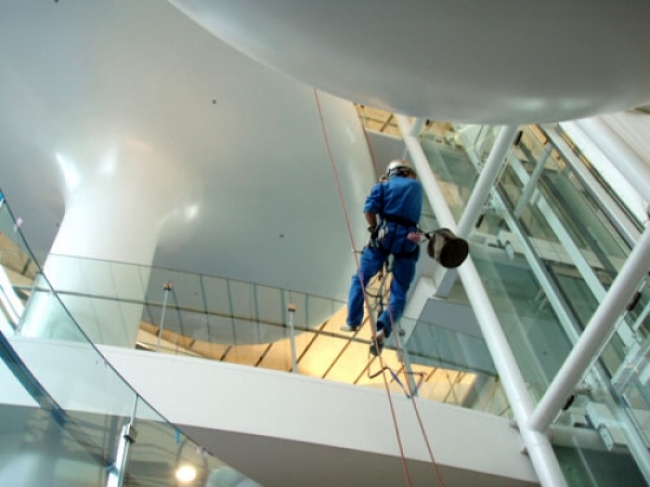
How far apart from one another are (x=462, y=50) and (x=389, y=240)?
3534 mm

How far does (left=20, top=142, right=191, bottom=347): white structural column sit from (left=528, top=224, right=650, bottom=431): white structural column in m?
3.66

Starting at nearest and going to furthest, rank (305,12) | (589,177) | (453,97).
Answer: (305,12) → (453,97) → (589,177)

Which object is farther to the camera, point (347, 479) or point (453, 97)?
point (347, 479)

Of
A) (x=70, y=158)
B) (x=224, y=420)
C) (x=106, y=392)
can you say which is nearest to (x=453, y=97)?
(x=106, y=392)

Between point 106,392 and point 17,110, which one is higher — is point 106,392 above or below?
below

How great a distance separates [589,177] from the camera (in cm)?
596

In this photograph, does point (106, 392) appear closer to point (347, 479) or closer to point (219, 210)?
point (347, 479)

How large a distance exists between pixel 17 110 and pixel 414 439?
558cm

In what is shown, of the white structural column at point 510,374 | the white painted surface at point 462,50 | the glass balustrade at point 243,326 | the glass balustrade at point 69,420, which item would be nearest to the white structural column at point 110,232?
the glass balustrade at point 243,326

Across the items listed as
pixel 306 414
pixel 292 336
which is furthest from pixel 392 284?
pixel 306 414

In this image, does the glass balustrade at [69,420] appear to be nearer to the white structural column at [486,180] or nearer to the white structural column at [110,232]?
the white structural column at [110,232]

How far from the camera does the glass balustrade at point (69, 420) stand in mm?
2451

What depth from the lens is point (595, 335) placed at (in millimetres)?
4738

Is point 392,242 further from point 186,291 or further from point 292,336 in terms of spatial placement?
point 186,291
